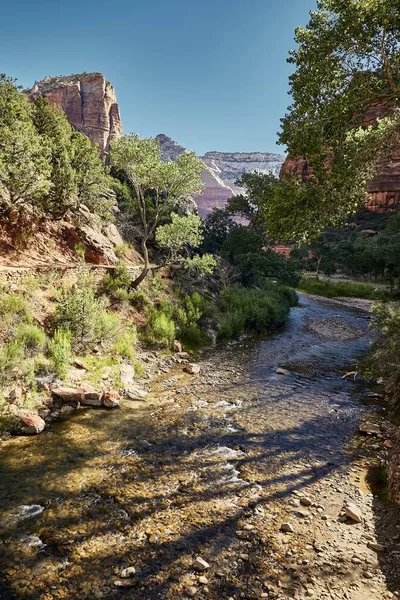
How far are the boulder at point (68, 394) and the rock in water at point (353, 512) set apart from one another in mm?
8074

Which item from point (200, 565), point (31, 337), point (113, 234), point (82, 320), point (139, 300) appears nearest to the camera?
point (200, 565)

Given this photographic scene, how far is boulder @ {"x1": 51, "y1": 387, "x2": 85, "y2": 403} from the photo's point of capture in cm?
1011

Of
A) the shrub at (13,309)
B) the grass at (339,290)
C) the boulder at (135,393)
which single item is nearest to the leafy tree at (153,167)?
the shrub at (13,309)

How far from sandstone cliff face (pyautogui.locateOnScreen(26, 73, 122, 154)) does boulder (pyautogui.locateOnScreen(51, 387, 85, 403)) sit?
11847cm

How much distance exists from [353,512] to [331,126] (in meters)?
10.2

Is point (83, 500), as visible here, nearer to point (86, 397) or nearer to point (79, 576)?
point (79, 576)

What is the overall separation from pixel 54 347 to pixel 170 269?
519 inches

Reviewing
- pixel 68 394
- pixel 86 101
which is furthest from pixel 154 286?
pixel 86 101

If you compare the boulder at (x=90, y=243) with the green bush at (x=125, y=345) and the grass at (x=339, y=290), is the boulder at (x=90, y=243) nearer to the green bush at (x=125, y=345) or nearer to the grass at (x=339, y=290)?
the green bush at (x=125, y=345)

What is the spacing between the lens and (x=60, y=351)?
1131cm

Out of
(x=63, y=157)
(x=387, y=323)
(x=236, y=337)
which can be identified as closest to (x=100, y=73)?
(x=63, y=157)

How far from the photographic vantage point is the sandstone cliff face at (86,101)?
4392 inches

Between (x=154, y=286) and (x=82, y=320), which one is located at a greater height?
(x=154, y=286)

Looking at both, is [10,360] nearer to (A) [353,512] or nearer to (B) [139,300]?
(B) [139,300]
